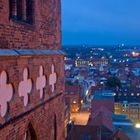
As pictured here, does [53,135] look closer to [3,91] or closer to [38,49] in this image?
[38,49]

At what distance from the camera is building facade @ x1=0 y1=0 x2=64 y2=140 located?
16.6ft

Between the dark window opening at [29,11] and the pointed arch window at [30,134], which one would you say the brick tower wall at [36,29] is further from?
the pointed arch window at [30,134]

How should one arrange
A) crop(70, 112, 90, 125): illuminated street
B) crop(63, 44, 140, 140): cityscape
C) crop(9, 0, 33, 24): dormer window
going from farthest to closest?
crop(70, 112, 90, 125): illuminated street, crop(63, 44, 140, 140): cityscape, crop(9, 0, 33, 24): dormer window

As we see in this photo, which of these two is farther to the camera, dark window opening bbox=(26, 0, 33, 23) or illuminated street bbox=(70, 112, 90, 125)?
illuminated street bbox=(70, 112, 90, 125)

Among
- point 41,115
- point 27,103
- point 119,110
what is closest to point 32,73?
point 27,103

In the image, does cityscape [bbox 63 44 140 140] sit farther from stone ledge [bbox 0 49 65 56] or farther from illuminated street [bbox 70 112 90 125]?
stone ledge [bbox 0 49 65 56]

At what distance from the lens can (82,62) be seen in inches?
6083

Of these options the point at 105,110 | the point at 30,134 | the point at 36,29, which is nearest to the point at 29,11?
the point at 36,29

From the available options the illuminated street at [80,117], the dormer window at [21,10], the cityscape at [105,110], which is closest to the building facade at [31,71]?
the dormer window at [21,10]

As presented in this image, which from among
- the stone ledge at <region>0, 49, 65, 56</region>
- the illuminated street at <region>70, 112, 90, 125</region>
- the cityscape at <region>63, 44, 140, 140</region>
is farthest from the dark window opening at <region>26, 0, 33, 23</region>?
the illuminated street at <region>70, 112, 90, 125</region>

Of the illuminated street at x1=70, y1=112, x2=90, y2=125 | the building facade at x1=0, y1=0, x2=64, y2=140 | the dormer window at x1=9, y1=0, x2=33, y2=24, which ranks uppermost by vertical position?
the dormer window at x1=9, y1=0, x2=33, y2=24

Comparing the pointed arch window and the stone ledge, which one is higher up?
the stone ledge

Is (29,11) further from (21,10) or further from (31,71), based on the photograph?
(31,71)

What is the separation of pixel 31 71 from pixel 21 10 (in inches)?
37.5
